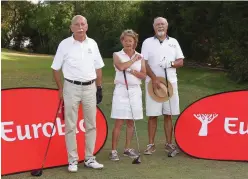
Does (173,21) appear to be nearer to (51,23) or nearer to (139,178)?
(139,178)

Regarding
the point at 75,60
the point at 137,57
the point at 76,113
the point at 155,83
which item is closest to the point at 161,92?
the point at 155,83

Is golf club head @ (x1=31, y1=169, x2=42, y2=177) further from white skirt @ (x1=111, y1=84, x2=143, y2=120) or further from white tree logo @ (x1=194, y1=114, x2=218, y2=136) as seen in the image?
white tree logo @ (x1=194, y1=114, x2=218, y2=136)

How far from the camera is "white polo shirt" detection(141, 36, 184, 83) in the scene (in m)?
5.08

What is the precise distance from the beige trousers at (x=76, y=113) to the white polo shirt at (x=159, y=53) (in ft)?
3.32

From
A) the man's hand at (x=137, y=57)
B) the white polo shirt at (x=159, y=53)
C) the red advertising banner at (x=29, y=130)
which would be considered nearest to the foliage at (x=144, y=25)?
the white polo shirt at (x=159, y=53)

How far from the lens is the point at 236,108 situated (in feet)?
16.2

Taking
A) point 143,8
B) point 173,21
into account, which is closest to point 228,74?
point 173,21

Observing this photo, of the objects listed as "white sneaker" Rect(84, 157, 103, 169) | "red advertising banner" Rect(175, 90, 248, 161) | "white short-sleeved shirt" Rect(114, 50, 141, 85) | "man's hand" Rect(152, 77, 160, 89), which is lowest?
"white sneaker" Rect(84, 157, 103, 169)

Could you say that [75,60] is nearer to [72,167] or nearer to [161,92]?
[72,167]

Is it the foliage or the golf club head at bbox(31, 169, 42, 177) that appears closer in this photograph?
the golf club head at bbox(31, 169, 42, 177)

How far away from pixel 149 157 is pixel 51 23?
33.5 metres

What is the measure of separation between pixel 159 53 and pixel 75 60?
1259 mm

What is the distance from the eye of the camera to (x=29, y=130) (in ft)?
14.6

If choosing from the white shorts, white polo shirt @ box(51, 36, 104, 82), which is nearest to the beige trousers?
white polo shirt @ box(51, 36, 104, 82)
